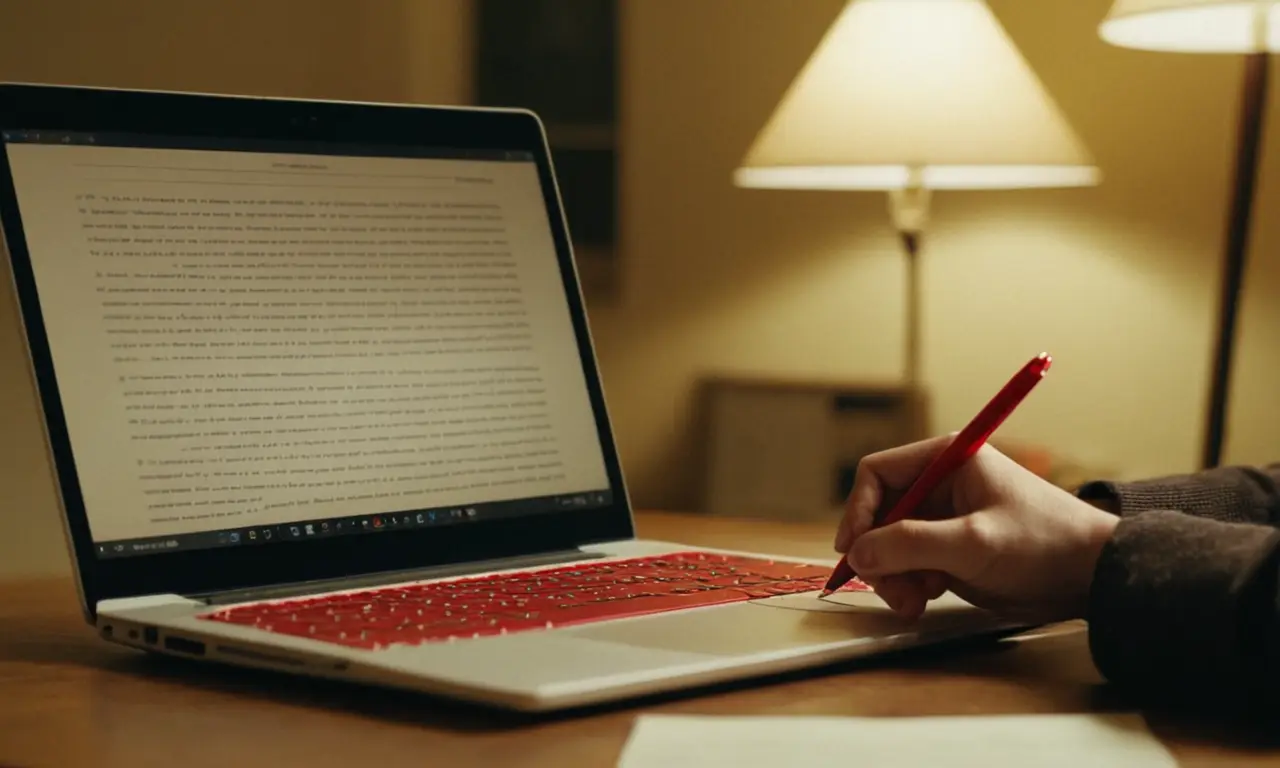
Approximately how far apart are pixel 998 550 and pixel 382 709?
0.87 feet

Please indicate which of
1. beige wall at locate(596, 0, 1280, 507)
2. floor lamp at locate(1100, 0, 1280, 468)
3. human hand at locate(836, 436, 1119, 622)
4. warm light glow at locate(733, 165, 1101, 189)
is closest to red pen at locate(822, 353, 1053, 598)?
human hand at locate(836, 436, 1119, 622)

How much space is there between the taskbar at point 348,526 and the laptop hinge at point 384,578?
24mm

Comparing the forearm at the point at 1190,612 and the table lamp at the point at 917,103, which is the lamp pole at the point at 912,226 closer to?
the table lamp at the point at 917,103

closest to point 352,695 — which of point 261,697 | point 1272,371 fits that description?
point 261,697

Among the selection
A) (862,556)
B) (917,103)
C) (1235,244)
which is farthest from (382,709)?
(1235,244)

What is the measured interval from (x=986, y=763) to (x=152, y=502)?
1.43 feet

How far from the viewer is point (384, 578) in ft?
2.61

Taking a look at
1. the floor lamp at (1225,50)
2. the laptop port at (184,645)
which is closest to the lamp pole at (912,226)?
the floor lamp at (1225,50)

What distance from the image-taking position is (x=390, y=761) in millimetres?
500

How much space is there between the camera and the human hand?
0.65 metres

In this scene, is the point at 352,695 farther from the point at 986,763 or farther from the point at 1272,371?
the point at 1272,371

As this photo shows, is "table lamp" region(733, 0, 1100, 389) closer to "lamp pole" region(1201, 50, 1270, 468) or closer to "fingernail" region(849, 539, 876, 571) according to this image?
"lamp pole" region(1201, 50, 1270, 468)

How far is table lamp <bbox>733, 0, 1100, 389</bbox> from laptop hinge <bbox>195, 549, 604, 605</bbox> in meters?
0.86

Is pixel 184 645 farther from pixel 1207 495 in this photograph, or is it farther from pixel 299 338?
pixel 1207 495
